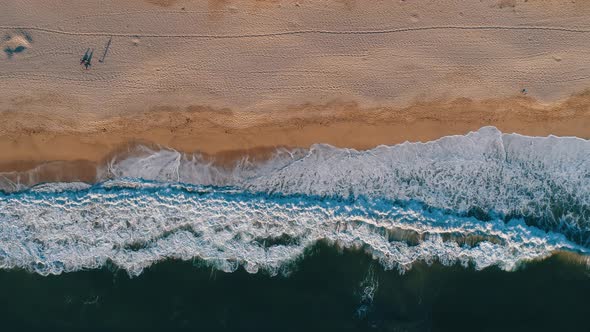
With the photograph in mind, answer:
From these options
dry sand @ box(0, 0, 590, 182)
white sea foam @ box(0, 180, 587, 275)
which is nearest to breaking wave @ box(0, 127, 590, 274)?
white sea foam @ box(0, 180, 587, 275)

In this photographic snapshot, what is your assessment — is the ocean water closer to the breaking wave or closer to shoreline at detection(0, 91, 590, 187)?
the breaking wave

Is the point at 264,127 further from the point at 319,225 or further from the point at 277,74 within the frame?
the point at 319,225

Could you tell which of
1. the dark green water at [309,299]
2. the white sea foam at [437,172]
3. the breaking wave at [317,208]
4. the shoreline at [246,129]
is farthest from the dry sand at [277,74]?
the dark green water at [309,299]

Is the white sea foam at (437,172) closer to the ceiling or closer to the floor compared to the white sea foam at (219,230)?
closer to the ceiling

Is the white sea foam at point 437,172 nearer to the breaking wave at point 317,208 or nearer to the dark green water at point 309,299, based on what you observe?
the breaking wave at point 317,208

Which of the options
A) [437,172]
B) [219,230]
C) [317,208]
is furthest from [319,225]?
[437,172]
